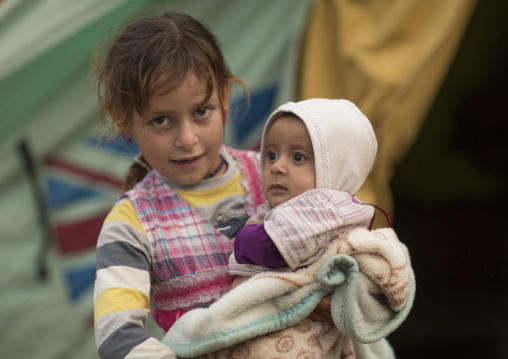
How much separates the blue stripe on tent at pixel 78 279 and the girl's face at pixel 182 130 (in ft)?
3.73

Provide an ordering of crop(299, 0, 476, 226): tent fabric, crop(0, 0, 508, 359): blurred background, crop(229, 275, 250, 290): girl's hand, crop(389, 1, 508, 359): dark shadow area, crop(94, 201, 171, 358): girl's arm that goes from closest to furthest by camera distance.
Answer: crop(94, 201, 171, 358): girl's arm
crop(229, 275, 250, 290): girl's hand
crop(0, 0, 508, 359): blurred background
crop(299, 0, 476, 226): tent fabric
crop(389, 1, 508, 359): dark shadow area

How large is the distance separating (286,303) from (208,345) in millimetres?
164

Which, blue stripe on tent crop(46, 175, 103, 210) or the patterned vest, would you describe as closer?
the patterned vest

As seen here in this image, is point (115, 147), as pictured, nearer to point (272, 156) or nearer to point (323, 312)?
point (272, 156)

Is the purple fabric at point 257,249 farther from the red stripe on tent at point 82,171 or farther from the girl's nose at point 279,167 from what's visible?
the red stripe on tent at point 82,171

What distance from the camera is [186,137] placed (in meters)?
1.23

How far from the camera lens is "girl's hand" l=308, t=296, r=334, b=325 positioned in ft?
3.89

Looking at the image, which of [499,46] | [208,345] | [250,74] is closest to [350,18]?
[250,74]

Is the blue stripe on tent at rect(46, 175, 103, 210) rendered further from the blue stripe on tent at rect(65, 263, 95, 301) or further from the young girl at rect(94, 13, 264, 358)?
the young girl at rect(94, 13, 264, 358)

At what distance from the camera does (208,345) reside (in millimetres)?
1129

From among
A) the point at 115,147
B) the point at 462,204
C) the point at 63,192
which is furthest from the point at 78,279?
the point at 462,204

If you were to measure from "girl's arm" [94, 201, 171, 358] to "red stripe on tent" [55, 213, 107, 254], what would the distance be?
3.53 ft

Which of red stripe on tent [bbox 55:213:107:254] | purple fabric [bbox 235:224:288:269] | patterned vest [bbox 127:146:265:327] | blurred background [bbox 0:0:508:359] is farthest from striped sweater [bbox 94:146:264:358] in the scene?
red stripe on tent [bbox 55:213:107:254]

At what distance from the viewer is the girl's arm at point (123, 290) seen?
1.11m
